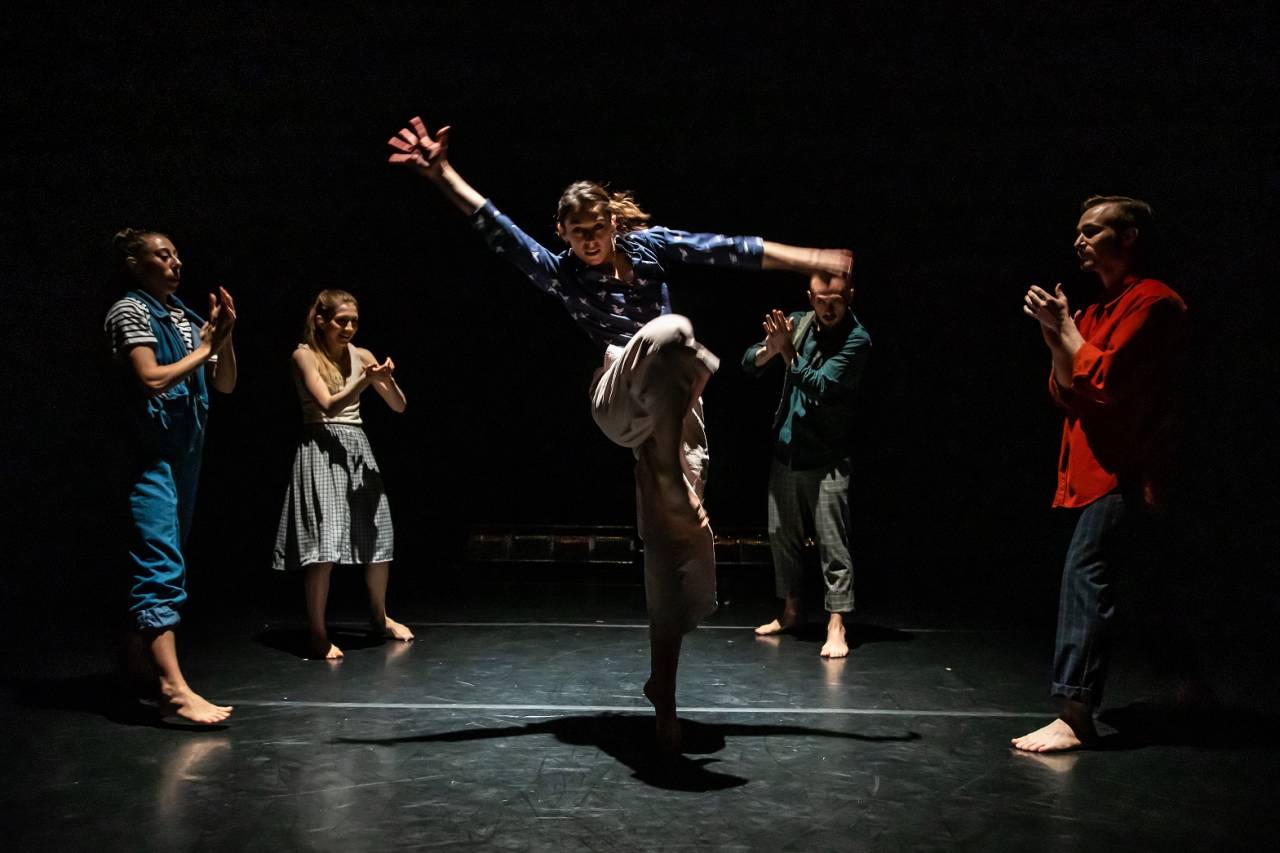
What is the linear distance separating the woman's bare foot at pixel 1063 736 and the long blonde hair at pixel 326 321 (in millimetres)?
2355

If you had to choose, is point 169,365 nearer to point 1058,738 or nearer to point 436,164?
point 436,164

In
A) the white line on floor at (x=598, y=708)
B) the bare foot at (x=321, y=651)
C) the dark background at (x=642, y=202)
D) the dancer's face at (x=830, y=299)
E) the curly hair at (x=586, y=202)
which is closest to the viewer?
the curly hair at (x=586, y=202)

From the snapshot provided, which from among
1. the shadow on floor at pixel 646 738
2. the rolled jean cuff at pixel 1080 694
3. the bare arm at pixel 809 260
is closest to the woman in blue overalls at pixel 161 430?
the shadow on floor at pixel 646 738

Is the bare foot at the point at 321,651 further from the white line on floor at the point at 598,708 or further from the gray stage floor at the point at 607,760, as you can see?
the white line on floor at the point at 598,708

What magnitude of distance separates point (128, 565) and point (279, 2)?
298 cm

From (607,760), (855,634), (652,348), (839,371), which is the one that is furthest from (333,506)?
(855,634)

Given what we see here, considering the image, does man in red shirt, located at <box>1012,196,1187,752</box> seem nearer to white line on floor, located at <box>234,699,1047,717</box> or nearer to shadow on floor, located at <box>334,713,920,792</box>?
white line on floor, located at <box>234,699,1047,717</box>

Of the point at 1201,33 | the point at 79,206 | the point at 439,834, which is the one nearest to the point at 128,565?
the point at 439,834

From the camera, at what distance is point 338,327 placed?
3.32m

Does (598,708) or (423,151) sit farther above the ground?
(423,151)

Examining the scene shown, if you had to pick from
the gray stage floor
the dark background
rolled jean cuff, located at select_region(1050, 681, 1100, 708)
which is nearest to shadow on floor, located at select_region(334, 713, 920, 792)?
the gray stage floor

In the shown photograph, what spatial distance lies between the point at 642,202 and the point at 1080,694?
10.4 ft

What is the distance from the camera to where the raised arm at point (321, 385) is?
3232mm

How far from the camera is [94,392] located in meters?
4.85
